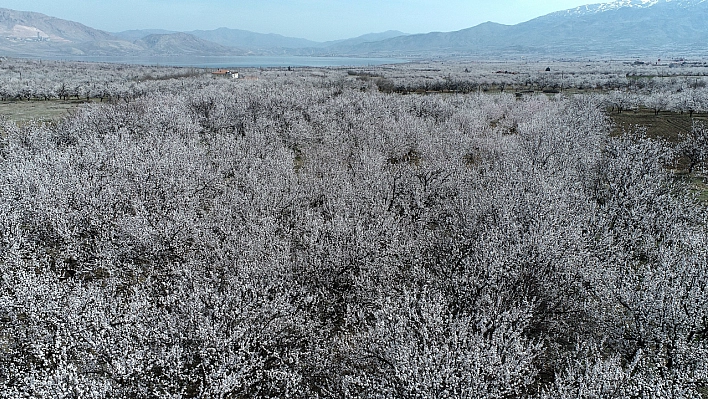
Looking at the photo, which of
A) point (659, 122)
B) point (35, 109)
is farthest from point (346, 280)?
point (35, 109)

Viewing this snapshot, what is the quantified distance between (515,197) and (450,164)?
30.4 feet

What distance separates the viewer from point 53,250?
1922cm

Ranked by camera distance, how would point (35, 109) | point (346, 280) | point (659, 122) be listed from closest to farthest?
1. point (346, 280)
2. point (659, 122)
3. point (35, 109)

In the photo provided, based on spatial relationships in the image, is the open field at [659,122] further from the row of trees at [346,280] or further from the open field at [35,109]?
the open field at [35,109]

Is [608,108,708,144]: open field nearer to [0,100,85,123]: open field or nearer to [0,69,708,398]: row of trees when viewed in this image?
[0,69,708,398]: row of trees

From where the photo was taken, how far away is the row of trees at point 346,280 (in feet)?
38.8

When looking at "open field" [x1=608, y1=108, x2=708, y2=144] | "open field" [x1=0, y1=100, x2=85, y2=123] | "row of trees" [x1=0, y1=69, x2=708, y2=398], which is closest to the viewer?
"row of trees" [x1=0, y1=69, x2=708, y2=398]

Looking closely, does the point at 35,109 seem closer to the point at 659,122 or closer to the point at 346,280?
the point at 346,280

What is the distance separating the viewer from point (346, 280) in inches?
704

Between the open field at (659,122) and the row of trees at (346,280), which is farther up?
the open field at (659,122)

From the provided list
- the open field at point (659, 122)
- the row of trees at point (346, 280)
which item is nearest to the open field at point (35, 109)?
the row of trees at point (346, 280)

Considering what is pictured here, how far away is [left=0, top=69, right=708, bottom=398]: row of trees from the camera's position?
38.8 ft

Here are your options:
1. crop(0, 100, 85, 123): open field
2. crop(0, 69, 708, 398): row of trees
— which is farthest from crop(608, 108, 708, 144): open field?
crop(0, 100, 85, 123): open field

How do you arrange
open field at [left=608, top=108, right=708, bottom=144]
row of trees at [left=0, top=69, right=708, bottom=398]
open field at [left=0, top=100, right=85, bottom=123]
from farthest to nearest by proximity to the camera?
open field at [left=0, top=100, right=85, bottom=123] → open field at [left=608, top=108, right=708, bottom=144] → row of trees at [left=0, top=69, right=708, bottom=398]
